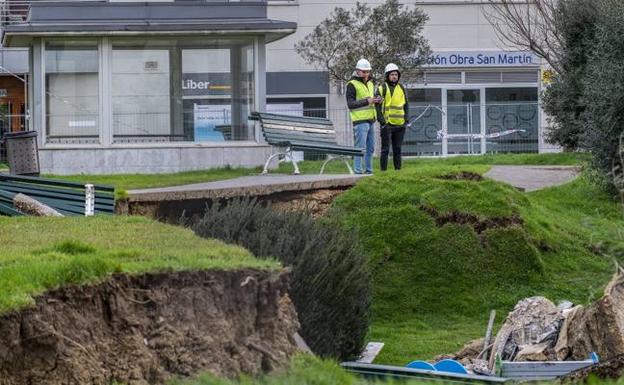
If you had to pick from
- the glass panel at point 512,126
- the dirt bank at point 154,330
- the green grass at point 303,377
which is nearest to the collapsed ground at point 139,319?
the dirt bank at point 154,330

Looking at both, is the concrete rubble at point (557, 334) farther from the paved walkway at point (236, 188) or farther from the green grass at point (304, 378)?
the paved walkway at point (236, 188)

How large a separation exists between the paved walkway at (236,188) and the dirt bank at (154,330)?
400 inches

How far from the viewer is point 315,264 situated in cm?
1177

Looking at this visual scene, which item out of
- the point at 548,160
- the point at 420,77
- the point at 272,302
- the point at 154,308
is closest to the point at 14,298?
the point at 154,308

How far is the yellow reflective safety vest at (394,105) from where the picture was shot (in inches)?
882

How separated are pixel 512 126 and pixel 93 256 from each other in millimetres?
34691

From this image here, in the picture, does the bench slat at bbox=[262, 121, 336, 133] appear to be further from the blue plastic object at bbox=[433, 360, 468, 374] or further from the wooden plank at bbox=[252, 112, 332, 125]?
the blue plastic object at bbox=[433, 360, 468, 374]

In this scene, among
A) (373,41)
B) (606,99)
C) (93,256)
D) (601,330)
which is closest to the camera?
(93,256)

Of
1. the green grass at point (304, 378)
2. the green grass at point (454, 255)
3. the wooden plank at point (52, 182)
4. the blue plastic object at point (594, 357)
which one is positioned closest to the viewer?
the green grass at point (304, 378)

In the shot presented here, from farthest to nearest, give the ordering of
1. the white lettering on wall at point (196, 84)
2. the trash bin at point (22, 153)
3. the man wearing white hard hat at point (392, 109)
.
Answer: the white lettering on wall at point (196, 84), the man wearing white hard hat at point (392, 109), the trash bin at point (22, 153)

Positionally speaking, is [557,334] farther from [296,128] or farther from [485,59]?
[485,59]

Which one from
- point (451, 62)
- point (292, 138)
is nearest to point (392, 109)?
point (292, 138)

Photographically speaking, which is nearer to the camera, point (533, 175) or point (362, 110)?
point (362, 110)

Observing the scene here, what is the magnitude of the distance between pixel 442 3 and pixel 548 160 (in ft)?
56.6
